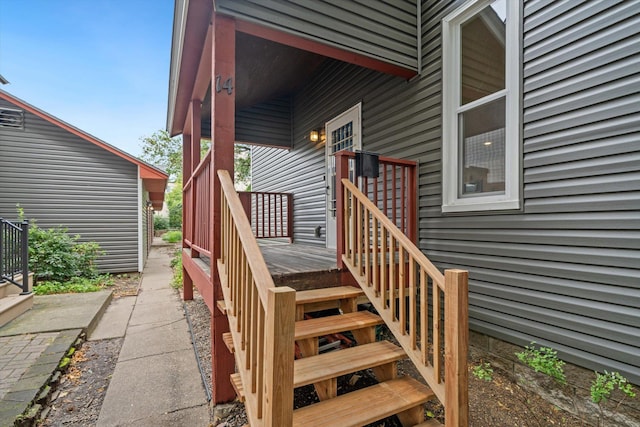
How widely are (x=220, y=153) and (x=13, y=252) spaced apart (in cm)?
451

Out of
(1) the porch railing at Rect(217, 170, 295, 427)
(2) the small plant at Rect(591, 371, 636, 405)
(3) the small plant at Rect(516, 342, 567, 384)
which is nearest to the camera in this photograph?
(1) the porch railing at Rect(217, 170, 295, 427)

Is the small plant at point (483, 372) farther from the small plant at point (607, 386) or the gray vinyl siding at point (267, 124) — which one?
the gray vinyl siding at point (267, 124)

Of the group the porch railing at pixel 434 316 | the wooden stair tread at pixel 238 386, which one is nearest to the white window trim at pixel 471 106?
the porch railing at pixel 434 316

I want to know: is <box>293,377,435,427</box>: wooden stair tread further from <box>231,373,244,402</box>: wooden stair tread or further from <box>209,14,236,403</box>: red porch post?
<box>209,14,236,403</box>: red porch post

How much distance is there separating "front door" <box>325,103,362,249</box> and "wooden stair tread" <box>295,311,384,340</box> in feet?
7.94

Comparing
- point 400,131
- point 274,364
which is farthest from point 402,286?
point 400,131

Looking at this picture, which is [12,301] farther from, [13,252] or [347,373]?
[347,373]

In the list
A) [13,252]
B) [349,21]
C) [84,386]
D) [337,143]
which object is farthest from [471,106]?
[13,252]

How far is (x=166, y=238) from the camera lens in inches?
754

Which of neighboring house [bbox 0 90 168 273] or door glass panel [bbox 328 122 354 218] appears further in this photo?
neighboring house [bbox 0 90 168 273]

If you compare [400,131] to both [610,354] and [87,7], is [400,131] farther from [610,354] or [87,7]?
[87,7]

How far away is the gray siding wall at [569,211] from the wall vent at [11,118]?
840cm

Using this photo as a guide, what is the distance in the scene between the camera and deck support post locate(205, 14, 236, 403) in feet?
7.46

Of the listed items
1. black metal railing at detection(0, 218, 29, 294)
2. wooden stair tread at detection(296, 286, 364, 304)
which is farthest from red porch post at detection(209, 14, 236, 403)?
black metal railing at detection(0, 218, 29, 294)
